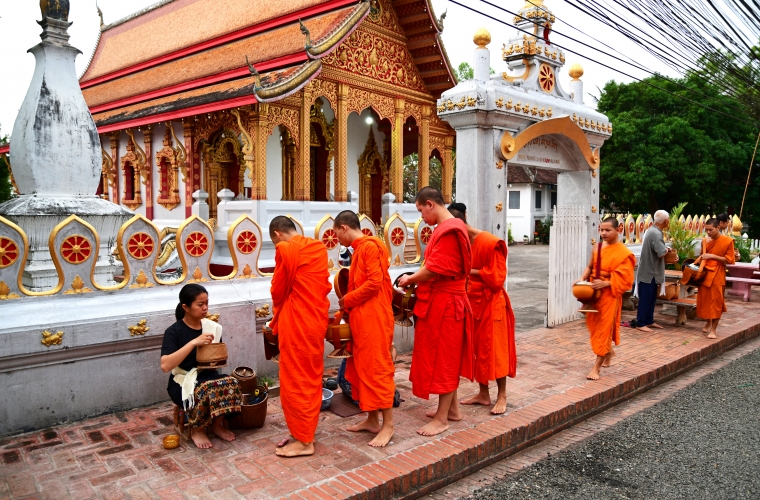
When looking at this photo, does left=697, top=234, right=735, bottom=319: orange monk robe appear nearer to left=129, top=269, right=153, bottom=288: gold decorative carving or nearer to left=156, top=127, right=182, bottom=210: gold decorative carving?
left=129, top=269, right=153, bottom=288: gold decorative carving

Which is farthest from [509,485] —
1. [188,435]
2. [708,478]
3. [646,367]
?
[646,367]

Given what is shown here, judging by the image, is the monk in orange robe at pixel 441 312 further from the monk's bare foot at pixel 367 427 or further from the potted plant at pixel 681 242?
the potted plant at pixel 681 242

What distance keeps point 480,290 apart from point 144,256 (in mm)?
2744

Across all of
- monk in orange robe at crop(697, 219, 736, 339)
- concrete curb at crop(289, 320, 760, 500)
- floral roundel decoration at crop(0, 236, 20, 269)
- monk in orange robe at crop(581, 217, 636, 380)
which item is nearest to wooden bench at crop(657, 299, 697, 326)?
monk in orange robe at crop(697, 219, 736, 339)

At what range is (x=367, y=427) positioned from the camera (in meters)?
4.07

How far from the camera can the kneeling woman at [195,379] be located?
3775mm

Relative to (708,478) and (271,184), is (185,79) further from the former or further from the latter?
(708,478)

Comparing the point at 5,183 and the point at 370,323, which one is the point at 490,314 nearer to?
the point at 370,323

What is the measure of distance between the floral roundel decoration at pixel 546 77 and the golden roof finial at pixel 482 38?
1.30m

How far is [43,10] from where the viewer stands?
17.1 ft

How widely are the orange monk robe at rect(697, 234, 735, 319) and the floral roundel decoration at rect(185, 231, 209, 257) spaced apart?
6.32m

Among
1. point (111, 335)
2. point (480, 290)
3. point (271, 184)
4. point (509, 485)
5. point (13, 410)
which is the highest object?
point (271, 184)

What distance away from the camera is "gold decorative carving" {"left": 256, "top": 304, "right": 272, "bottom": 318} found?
204 inches

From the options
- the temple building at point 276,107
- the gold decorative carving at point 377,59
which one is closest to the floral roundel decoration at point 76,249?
the temple building at point 276,107
